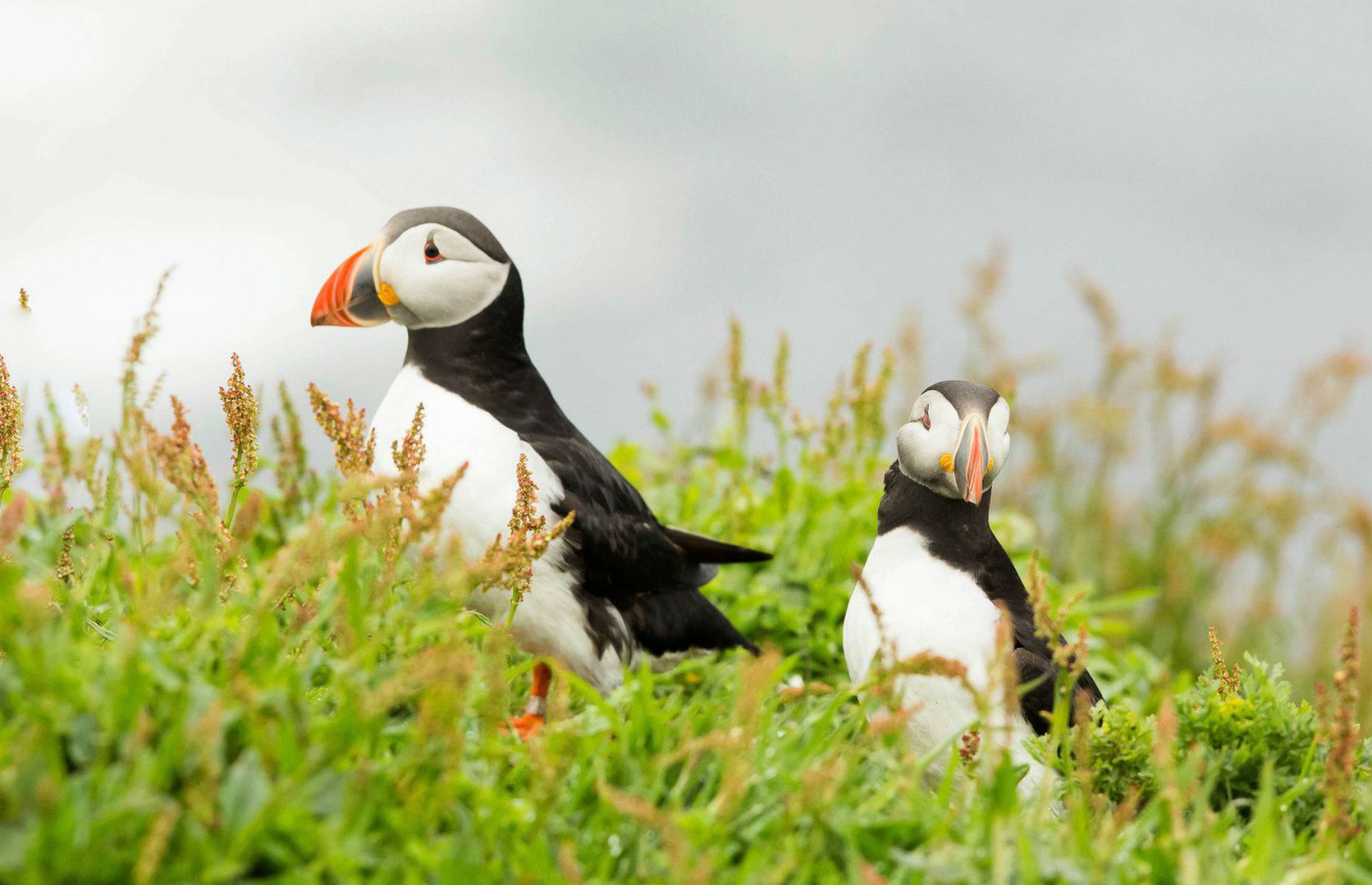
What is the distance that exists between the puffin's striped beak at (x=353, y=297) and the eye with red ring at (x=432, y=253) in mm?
175

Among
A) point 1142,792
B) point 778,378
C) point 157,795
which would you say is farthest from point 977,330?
point 157,795

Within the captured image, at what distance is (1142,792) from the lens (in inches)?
132

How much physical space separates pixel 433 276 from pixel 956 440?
1.68m

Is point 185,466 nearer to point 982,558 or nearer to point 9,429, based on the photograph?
point 9,429

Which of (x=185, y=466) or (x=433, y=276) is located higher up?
(x=433, y=276)

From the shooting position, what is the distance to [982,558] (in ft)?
12.3

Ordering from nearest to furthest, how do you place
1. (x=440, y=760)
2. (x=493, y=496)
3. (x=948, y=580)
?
(x=440, y=760) < (x=948, y=580) < (x=493, y=496)

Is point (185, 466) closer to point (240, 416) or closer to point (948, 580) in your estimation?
point (240, 416)

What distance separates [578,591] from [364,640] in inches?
62.8

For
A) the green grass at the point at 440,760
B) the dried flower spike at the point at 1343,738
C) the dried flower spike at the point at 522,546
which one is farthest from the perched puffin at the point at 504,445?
the dried flower spike at the point at 1343,738

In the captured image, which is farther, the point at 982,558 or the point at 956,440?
the point at 982,558

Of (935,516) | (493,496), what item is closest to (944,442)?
(935,516)

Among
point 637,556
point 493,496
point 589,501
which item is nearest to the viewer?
point 493,496

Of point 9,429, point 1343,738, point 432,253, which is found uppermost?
point 432,253
